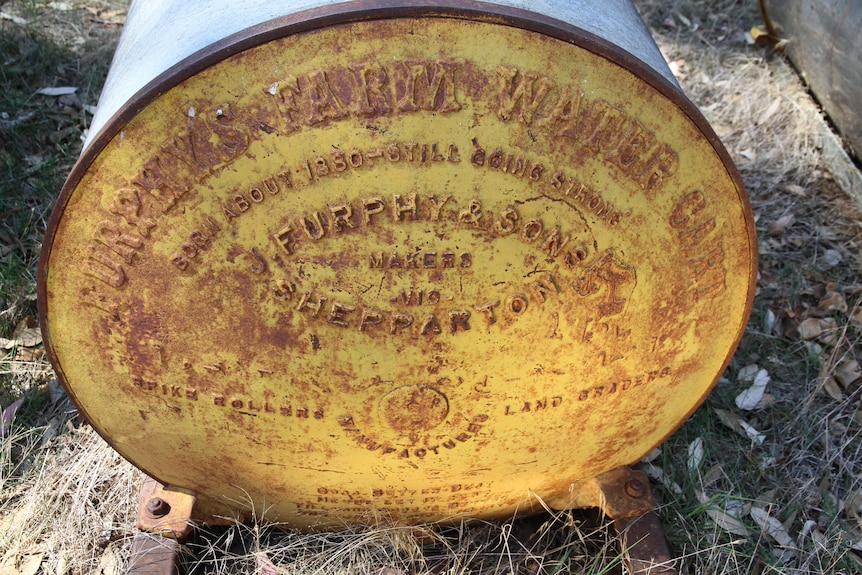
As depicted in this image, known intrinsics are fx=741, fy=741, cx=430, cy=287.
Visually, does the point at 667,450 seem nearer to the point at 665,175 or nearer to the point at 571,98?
the point at 665,175

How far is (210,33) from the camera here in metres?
1.41

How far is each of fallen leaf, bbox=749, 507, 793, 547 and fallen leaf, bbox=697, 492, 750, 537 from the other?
0.06 meters

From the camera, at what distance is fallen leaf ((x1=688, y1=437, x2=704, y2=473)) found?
2352 mm

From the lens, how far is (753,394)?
263 centimetres

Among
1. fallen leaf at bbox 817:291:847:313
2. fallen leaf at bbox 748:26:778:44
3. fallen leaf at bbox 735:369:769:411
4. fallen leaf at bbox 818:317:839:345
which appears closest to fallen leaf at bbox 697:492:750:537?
fallen leaf at bbox 735:369:769:411

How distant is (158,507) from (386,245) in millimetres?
961

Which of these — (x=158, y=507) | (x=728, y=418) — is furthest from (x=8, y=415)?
(x=728, y=418)

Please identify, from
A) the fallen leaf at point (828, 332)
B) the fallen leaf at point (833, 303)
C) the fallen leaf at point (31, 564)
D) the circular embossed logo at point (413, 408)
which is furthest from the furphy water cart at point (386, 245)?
the fallen leaf at point (833, 303)

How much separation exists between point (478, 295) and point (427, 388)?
0.25 meters

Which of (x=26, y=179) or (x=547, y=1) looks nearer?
(x=547, y=1)

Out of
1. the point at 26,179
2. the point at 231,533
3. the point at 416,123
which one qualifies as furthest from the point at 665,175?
the point at 26,179

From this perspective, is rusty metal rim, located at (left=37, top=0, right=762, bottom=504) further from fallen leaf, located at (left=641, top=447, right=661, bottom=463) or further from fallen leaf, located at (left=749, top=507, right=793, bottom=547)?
fallen leaf, located at (left=749, top=507, right=793, bottom=547)

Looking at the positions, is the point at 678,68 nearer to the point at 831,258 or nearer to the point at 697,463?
the point at 831,258

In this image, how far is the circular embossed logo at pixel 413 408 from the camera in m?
1.63
